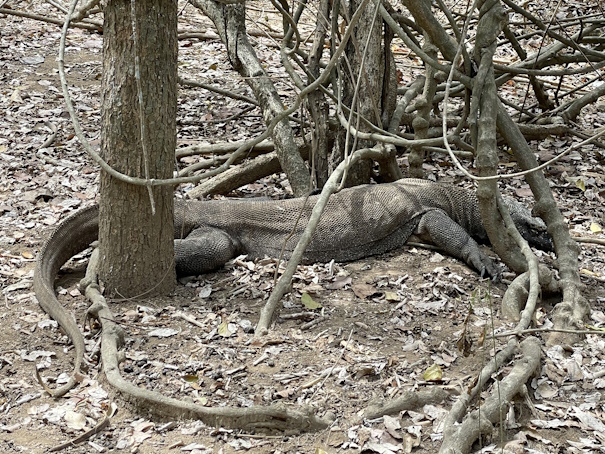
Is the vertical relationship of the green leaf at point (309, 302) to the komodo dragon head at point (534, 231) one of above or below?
below

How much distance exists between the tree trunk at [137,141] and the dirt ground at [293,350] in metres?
0.27

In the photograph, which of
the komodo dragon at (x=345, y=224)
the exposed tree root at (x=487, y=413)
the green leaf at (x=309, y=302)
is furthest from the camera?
the komodo dragon at (x=345, y=224)

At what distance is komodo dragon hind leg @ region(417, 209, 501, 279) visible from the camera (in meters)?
5.49

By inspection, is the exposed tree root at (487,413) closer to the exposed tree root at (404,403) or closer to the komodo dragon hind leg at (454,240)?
the exposed tree root at (404,403)

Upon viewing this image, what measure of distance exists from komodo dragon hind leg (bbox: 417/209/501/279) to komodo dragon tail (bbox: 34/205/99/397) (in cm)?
246

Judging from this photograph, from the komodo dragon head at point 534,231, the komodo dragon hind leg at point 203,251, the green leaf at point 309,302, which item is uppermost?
the komodo dragon head at point 534,231

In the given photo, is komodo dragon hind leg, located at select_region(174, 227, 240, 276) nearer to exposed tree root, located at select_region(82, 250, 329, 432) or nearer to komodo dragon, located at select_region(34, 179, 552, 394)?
komodo dragon, located at select_region(34, 179, 552, 394)

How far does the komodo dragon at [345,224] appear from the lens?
571 cm

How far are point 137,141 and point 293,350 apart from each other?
59.5 inches

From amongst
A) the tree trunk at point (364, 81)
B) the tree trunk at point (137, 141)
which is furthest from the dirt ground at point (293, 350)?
the tree trunk at point (364, 81)

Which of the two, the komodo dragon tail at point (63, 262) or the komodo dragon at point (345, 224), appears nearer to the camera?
the komodo dragon tail at point (63, 262)

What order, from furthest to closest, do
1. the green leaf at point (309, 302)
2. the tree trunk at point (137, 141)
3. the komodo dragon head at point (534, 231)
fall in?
the komodo dragon head at point (534, 231) < the green leaf at point (309, 302) < the tree trunk at point (137, 141)

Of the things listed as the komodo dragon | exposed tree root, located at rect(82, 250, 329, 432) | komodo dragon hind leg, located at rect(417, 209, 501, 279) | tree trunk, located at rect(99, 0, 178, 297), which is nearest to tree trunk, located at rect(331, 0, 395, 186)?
the komodo dragon

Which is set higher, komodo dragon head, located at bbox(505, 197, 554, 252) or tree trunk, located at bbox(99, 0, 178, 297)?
tree trunk, located at bbox(99, 0, 178, 297)
